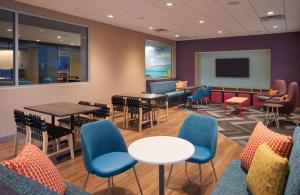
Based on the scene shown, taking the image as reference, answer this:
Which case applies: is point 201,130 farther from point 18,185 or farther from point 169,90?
point 169,90

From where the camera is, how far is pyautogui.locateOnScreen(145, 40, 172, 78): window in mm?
9164

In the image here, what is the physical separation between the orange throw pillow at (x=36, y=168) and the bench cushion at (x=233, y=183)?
1.19 m

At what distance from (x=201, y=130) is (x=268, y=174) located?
1297 millimetres

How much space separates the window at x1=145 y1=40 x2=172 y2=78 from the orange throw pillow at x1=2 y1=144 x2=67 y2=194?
7.33 metres

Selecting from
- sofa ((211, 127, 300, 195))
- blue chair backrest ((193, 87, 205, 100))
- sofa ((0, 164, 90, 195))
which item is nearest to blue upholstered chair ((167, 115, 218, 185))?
sofa ((211, 127, 300, 195))

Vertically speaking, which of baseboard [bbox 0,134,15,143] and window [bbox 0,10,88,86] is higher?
window [bbox 0,10,88,86]

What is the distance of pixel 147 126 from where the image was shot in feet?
19.6

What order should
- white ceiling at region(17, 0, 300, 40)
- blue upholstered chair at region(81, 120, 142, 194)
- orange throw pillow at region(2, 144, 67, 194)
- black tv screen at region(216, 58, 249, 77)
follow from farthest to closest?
1. black tv screen at region(216, 58, 249, 77)
2. white ceiling at region(17, 0, 300, 40)
3. blue upholstered chair at region(81, 120, 142, 194)
4. orange throw pillow at region(2, 144, 67, 194)

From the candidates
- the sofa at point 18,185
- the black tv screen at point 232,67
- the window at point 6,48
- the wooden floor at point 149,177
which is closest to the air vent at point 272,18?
the black tv screen at point 232,67

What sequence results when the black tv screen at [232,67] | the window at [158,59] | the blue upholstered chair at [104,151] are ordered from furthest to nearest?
the black tv screen at [232,67]
the window at [158,59]
the blue upholstered chair at [104,151]

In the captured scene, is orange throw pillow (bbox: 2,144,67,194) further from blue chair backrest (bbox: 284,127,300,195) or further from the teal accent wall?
the teal accent wall

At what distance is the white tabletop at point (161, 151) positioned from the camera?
199cm

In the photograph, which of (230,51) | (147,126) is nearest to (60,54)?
(147,126)

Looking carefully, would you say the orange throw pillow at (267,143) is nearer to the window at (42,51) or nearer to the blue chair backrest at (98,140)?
the blue chair backrest at (98,140)
